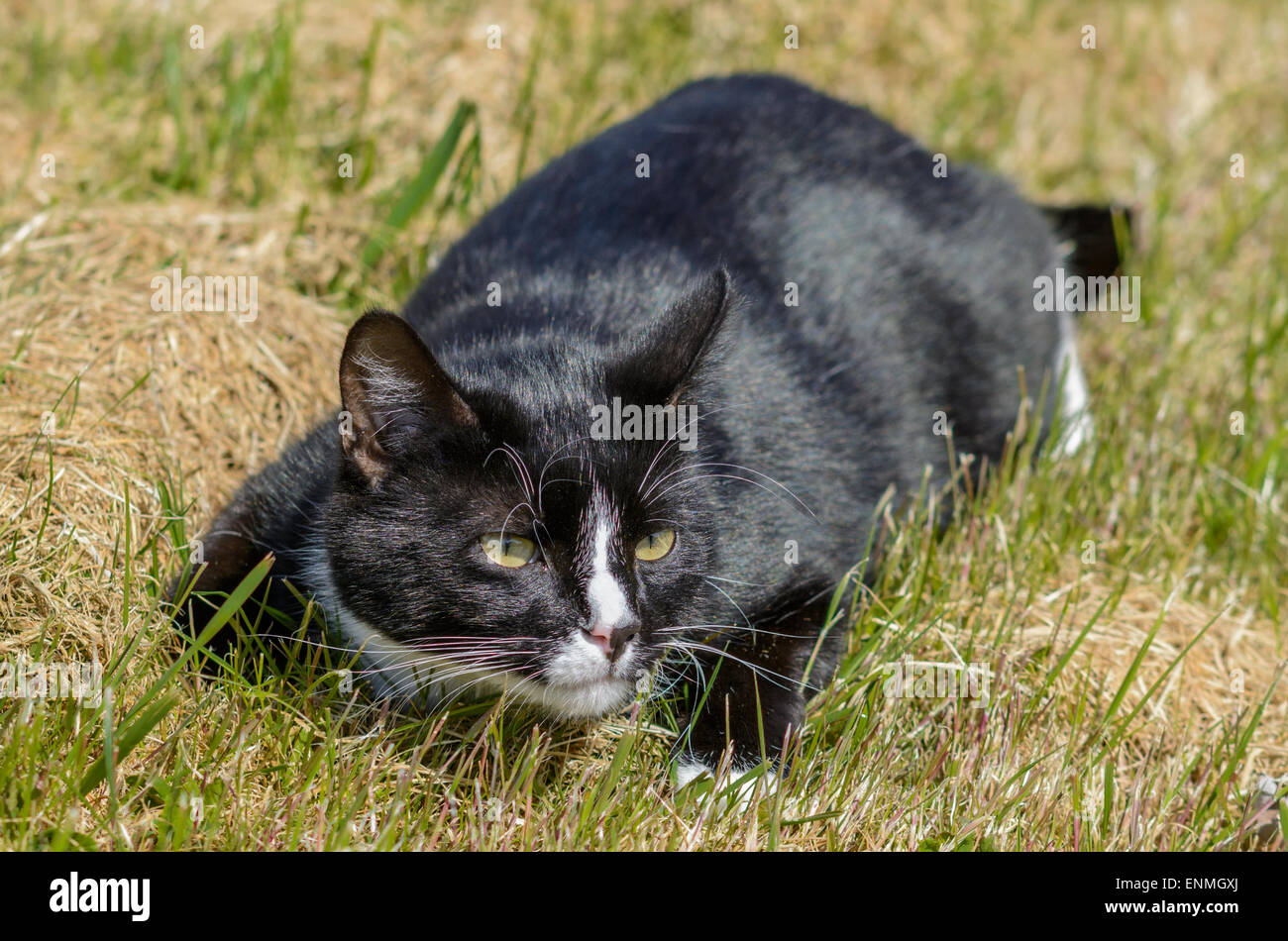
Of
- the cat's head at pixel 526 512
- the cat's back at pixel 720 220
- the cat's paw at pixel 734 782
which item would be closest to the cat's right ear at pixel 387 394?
the cat's head at pixel 526 512

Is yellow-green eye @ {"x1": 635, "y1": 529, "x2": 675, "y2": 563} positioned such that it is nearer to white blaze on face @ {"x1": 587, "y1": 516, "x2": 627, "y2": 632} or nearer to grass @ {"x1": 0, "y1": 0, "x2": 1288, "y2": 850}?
white blaze on face @ {"x1": 587, "y1": 516, "x2": 627, "y2": 632}

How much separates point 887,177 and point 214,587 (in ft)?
6.58

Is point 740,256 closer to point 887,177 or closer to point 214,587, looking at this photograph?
point 887,177

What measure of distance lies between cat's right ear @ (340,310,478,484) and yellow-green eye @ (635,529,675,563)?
37 centimetres

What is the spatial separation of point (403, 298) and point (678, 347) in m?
1.55

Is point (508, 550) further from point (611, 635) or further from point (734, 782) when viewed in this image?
point (734, 782)

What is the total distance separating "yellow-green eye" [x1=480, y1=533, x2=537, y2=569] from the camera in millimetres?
2297

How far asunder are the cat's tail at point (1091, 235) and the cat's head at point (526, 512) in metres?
2.22

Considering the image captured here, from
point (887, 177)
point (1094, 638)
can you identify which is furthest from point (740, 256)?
point (1094, 638)

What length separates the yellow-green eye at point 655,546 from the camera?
2.39 metres

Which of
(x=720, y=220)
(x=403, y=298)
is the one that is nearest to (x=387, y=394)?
(x=720, y=220)

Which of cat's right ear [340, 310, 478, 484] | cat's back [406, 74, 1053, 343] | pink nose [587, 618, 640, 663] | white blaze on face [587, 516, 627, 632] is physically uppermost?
cat's back [406, 74, 1053, 343]

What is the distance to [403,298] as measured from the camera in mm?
3707

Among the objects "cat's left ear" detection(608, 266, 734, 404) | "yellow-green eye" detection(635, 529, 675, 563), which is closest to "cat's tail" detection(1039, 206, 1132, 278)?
"cat's left ear" detection(608, 266, 734, 404)
